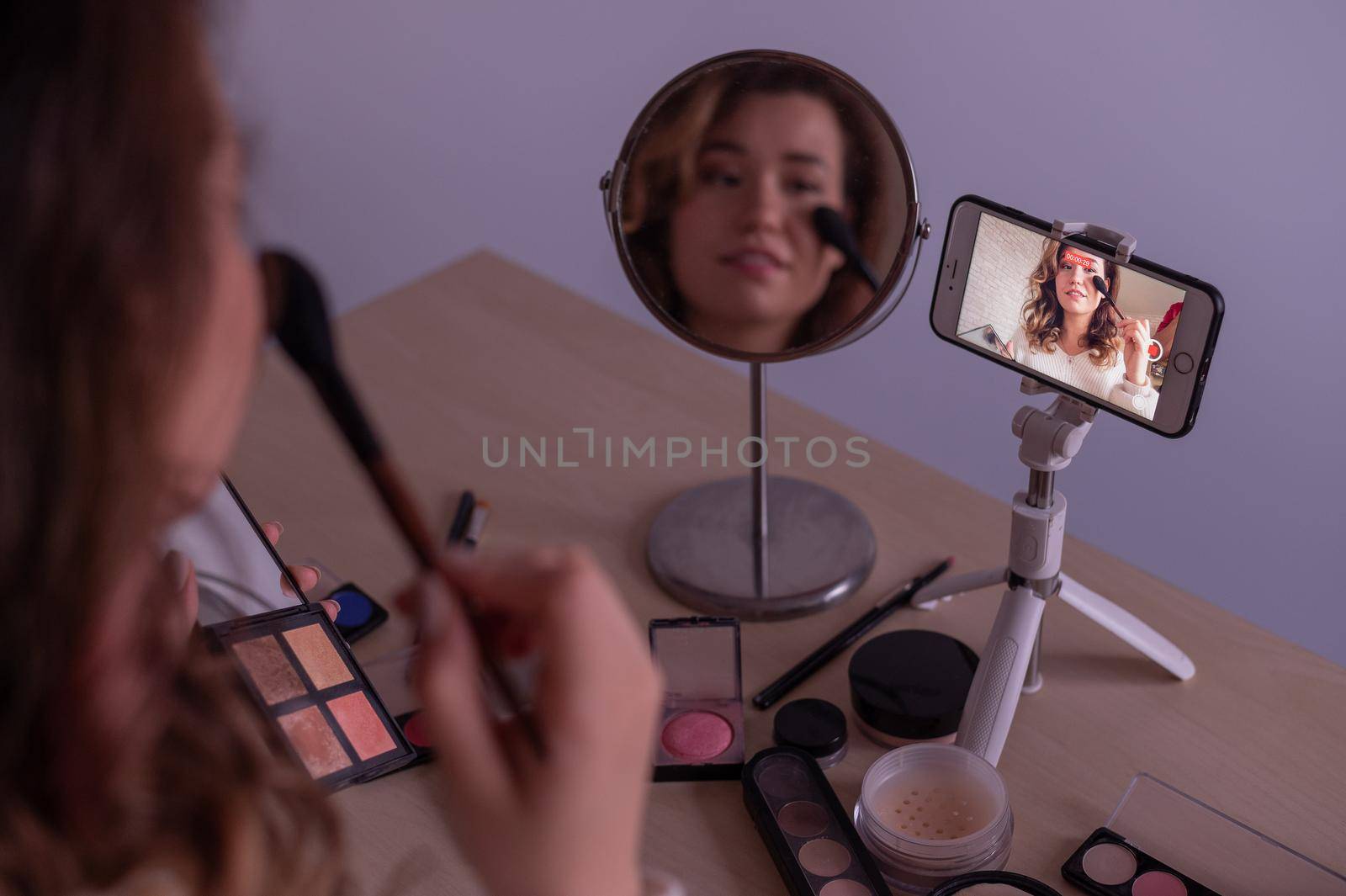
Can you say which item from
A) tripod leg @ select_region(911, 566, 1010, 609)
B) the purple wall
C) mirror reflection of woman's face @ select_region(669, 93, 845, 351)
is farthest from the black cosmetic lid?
the purple wall

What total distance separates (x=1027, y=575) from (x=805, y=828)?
177 mm

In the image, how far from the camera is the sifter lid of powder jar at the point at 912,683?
682 mm

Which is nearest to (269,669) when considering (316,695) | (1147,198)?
(316,695)

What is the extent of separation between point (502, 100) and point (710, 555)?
1265 millimetres

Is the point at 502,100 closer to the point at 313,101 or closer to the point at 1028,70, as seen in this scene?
the point at 313,101

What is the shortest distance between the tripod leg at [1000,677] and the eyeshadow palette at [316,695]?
29 centimetres

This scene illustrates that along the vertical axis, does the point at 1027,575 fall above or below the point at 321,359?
below

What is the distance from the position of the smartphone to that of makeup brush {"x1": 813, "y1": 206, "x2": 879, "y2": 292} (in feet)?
0.14

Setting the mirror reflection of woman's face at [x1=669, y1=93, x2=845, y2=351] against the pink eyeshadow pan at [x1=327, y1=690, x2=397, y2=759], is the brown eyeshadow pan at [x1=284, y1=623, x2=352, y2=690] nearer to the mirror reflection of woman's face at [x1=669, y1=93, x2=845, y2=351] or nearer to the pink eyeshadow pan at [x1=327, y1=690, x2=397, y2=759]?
the pink eyeshadow pan at [x1=327, y1=690, x2=397, y2=759]

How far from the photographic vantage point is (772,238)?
72 centimetres

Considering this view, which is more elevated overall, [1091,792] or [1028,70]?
[1028,70]

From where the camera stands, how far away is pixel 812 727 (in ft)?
2.25

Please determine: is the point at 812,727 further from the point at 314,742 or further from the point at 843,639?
the point at 314,742

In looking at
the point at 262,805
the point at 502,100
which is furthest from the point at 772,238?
the point at 502,100
